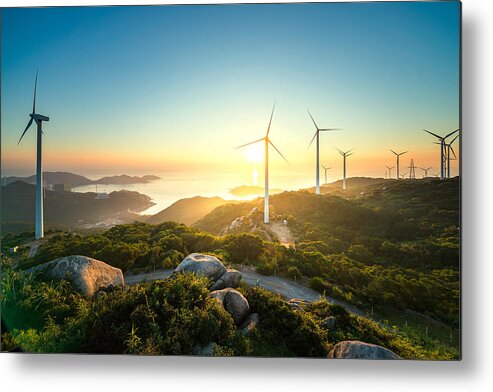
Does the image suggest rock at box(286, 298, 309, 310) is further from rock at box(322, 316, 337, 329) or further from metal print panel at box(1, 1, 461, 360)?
rock at box(322, 316, 337, 329)

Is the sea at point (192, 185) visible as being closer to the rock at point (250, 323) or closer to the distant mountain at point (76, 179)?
the distant mountain at point (76, 179)

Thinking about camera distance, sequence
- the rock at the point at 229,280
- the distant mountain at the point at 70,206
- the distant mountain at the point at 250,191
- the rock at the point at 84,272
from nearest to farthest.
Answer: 1. the rock at the point at 84,272
2. the rock at the point at 229,280
3. the distant mountain at the point at 70,206
4. the distant mountain at the point at 250,191

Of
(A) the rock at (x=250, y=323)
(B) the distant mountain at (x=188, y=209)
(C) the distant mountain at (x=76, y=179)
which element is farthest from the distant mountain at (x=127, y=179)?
(A) the rock at (x=250, y=323)

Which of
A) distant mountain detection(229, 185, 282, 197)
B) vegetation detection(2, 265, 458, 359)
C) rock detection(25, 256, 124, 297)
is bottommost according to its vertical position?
vegetation detection(2, 265, 458, 359)

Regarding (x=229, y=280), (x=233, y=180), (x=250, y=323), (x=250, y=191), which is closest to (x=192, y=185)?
(x=233, y=180)

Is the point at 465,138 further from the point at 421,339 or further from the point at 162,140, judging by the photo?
the point at 162,140

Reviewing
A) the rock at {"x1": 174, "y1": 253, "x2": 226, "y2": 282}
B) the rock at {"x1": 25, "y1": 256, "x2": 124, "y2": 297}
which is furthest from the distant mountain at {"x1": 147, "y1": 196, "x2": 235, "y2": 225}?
the rock at {"x1": 25, "y1": 256, "x2": 124, "y2": 297}
